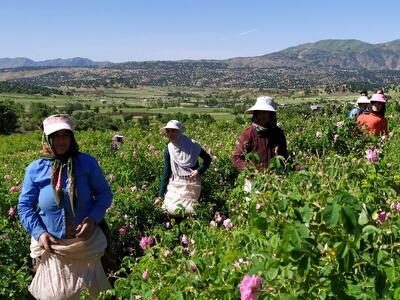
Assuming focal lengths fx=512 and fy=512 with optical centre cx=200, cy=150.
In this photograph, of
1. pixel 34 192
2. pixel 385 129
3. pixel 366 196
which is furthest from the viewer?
pixel 385 129

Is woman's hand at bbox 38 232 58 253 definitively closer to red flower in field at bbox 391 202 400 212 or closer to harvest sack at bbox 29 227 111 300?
harvest sack at bbox 29 227 111 300

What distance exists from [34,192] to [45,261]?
52 centimetres

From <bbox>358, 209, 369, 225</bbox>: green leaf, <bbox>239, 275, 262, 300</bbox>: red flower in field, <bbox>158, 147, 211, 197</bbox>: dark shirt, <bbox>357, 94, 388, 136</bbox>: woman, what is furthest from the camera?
<bbox>357, 94, 388, 136</bbox>: woman

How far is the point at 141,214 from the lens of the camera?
608 cm

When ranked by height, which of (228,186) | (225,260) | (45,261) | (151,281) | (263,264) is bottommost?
(228,186)

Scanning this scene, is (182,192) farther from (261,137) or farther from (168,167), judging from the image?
(261,137)

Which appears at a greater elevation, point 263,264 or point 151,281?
point 263,264

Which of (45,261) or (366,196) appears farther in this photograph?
(45,261)

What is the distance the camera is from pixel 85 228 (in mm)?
3615

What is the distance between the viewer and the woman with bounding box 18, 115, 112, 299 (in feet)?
11.6

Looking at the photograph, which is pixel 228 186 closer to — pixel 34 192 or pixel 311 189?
pixel 34 192

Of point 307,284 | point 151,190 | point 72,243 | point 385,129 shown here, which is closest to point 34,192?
point 72,243

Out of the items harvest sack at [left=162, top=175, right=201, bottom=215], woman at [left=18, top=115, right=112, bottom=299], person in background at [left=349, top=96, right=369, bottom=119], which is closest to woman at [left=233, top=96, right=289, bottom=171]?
harvest sack at [left=162, top=175, right=201, bottom=215]

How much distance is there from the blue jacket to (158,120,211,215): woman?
1811 millimetres
